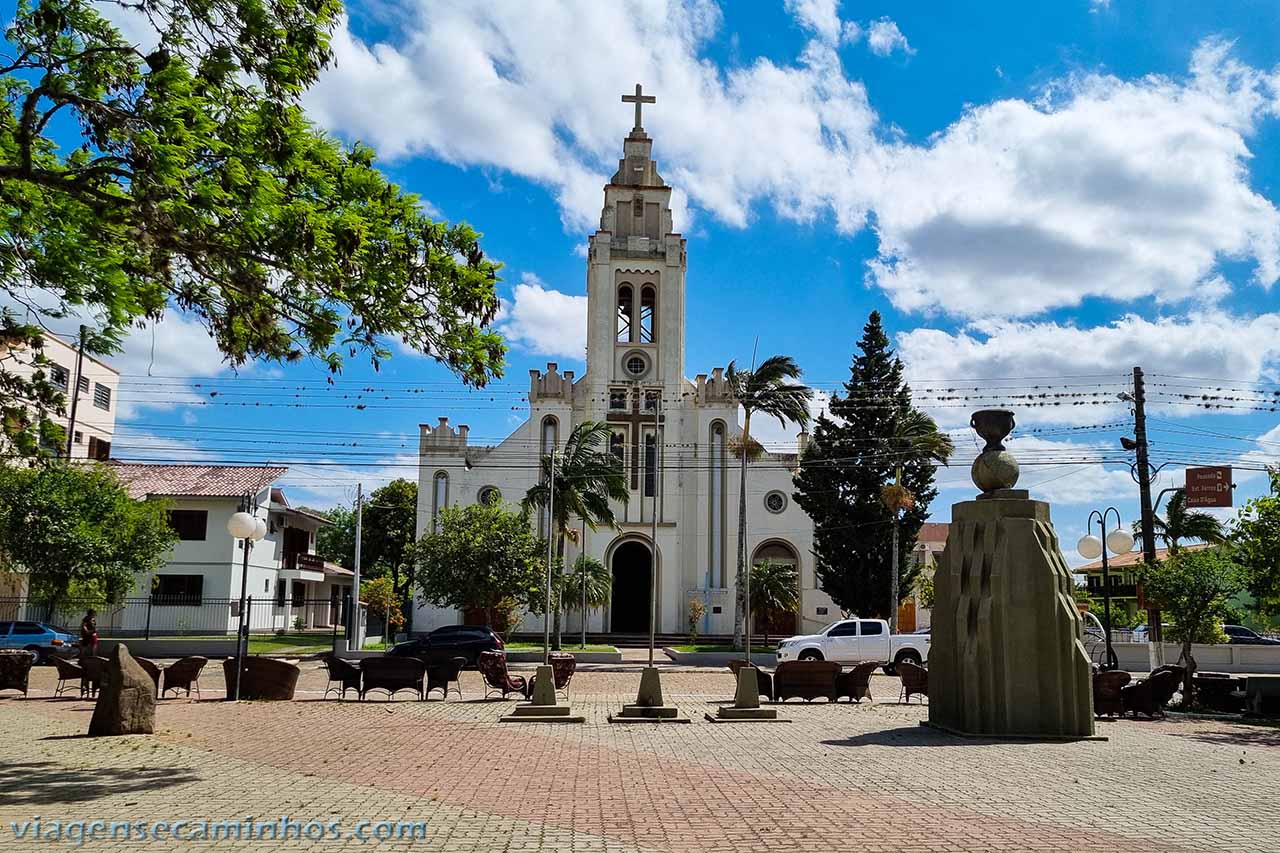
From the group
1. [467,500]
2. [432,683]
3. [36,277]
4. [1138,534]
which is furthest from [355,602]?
[1138,534]

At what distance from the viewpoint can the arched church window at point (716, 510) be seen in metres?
41.0

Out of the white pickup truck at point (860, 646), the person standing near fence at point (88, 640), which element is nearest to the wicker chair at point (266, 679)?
the person standing near fence at point (88, 640)

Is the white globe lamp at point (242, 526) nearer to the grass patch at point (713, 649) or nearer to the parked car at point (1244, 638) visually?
the grass patch at point (713, 649)

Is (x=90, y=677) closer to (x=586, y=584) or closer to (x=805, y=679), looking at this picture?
(x=805, y=679)

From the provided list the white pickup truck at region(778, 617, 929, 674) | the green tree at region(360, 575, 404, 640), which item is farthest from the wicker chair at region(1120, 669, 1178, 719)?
the green tree at region(360, 575, 404, 640)

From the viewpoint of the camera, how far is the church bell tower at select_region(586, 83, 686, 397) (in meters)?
42.1

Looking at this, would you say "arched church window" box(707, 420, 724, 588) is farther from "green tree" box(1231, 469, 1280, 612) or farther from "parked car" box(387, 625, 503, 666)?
"green tree" box(1231, 469, 1280, 612)

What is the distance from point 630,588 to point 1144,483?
2091cm

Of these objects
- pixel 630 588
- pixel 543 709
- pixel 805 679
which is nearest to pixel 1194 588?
pixel 805 679

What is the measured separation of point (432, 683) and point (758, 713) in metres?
6.42

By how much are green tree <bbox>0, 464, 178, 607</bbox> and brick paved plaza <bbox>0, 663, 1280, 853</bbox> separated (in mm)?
17684

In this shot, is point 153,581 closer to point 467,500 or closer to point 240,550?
point 240,550

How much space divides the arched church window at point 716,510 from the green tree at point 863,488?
15.2 feet

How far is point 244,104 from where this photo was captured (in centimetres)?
890
